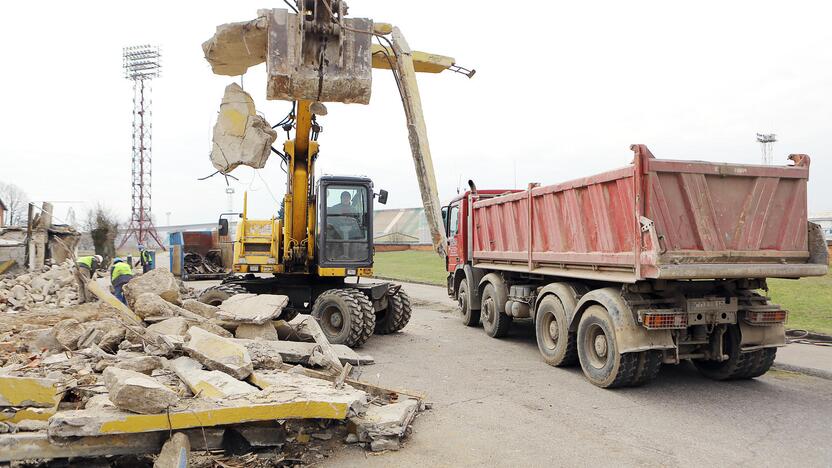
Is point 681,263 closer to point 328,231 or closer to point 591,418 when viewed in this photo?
point 591,418

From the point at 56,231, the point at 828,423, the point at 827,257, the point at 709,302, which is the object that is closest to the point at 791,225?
the point at 827,257

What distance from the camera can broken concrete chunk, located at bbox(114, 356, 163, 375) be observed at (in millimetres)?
5266

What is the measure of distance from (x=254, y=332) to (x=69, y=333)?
2.13 meters

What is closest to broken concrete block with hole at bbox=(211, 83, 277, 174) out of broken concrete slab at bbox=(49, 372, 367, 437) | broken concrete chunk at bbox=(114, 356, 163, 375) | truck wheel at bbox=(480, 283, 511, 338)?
broken concrete chunk at bbox=(114, 356, 163, 375)

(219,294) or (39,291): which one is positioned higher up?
(219,294)

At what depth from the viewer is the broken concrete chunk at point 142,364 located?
527 centimetres

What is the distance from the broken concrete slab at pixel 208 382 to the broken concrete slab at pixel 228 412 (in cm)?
16

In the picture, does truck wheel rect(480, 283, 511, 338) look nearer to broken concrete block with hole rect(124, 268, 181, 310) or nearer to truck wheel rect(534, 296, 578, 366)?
truck wheel rect(534, 296, 578, 366)

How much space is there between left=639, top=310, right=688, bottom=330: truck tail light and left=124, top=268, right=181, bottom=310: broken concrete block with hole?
6671mm

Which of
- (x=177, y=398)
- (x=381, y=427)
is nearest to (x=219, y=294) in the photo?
(x=177, y=398)

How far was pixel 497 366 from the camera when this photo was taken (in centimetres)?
792

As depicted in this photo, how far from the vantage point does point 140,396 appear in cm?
401

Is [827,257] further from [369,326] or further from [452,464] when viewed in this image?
[369,326]

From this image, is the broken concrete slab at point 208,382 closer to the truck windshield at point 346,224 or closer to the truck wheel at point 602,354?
the truck wheel at point 602,354
